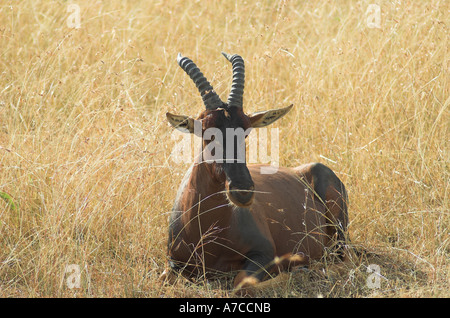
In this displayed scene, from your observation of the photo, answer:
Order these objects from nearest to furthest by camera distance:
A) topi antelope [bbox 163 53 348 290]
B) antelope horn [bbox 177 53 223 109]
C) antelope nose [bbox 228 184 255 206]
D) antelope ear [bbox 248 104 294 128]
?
antelope nose [bbox 228 184 255 206] → topi antelope [bbox 163 53 348 290] → antelope horn [bbox 177 53 223 109] → antelope ear [bbox 248 104 294 128]

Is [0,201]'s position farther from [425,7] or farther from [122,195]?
[425,7]

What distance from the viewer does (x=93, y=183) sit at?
729 centimetres

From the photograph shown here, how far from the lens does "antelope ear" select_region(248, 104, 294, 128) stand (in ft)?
19.9

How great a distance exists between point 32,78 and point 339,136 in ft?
13.9

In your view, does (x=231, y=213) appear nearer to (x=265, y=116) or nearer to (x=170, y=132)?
(x=265, y=116)

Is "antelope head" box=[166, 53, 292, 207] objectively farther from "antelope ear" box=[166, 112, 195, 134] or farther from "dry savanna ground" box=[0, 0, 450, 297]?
"dry savanna ground" box=[0, 0, 450, 297]

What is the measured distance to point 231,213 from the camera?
20.2 ft

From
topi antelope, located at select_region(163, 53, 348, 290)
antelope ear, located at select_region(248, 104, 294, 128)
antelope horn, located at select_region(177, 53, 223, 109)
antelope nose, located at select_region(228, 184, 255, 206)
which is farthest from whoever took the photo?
antelope ear, located at select_region(248, 104, 294, 128)

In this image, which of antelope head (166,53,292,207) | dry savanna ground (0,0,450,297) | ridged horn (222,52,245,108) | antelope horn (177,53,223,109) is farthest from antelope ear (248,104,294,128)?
dry savanna ground (0,0,450,297)

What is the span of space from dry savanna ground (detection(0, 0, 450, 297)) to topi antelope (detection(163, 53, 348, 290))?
9.6 inches

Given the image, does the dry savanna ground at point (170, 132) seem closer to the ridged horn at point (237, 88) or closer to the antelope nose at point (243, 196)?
the antelope nose at point (243, 196)

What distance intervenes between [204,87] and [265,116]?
0.63 m

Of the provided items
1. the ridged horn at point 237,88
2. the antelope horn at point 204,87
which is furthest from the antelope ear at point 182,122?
the ridged horn at point 237,88
